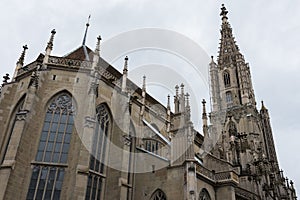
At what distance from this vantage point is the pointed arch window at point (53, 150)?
1277 cm

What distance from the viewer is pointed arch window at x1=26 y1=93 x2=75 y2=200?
1277 cm

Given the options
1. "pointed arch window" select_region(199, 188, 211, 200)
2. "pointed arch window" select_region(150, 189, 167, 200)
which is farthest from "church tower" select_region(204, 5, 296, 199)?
"pointed arch window" select_region(150, 189, 167, 200)

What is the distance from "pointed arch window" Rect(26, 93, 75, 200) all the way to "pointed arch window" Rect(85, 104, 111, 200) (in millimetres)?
1314

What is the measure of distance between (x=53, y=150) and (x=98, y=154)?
2.24 m

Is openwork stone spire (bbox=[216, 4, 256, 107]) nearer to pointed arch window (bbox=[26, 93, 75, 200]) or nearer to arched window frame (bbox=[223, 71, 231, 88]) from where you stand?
arched window frame (bbox=[223, 71, 231, 88])

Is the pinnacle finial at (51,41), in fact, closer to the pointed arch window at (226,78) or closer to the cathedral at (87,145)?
the cathedral at (87,145)

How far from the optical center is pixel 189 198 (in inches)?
501

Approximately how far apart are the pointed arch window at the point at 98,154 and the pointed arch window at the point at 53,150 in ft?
4.31

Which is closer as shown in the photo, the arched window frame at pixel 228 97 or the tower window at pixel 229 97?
the arched window frame at pixel 228 97

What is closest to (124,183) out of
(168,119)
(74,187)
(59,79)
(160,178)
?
(160,178)

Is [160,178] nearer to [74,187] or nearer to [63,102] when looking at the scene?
[74,187]

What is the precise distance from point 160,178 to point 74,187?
4.54m

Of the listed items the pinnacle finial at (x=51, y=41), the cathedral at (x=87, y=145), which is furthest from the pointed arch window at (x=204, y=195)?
the pinnacle finial at (x=51, y=41)

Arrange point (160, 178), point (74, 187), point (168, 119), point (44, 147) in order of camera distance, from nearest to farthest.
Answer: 1. point (74, 187)
2. point (44, 147)
3. point (160, 178)
4. point (168, 119)
